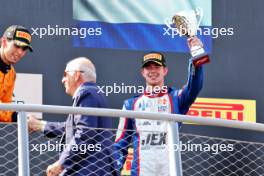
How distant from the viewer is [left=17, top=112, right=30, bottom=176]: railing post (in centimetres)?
393

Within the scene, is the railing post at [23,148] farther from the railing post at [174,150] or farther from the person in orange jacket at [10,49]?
the person in orange jacket at [10,49]

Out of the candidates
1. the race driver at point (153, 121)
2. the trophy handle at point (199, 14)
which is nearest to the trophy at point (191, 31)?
the race driver at point (153, 121)

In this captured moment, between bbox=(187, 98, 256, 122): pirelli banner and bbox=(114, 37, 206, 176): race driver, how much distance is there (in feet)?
2.39

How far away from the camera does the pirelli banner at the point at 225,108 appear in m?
6.13

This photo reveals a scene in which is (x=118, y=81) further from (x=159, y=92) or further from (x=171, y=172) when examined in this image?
(x=171, y=172)

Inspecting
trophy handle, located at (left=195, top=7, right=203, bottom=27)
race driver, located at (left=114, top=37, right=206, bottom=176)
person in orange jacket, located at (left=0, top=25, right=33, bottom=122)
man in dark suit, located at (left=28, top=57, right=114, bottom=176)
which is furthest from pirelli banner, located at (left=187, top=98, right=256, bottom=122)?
man in dark suit, located at (left=28, top=57, right=114, bottom=176)

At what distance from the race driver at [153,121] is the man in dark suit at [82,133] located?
176 mm

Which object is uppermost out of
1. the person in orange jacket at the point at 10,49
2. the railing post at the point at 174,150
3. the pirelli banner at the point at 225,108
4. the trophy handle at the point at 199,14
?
the trophy handle at the point at 199,14

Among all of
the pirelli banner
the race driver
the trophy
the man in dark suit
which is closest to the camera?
the man in dark suit

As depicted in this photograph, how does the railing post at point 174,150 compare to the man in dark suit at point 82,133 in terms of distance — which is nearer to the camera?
the railing post at point 174,150

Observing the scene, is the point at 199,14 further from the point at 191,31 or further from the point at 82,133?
the point at 82,133

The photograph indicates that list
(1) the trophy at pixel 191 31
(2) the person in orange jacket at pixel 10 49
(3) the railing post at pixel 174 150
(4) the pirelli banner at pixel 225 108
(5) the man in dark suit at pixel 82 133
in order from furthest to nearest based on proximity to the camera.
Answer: (4) the pirelli banner at pixel 225 108, (2) the person in orange jacket at pixel 10 49, (1) the trophy at pixel 191 31, (5) the man in dark suit at pixel 82 133, (3) the railing post at pixel 174 150

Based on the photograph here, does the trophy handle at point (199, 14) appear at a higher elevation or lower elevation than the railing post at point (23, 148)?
higher

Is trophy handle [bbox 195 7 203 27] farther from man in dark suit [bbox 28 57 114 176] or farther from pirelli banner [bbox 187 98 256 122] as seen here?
man in dark suit [bbox 28 57 114 176]
